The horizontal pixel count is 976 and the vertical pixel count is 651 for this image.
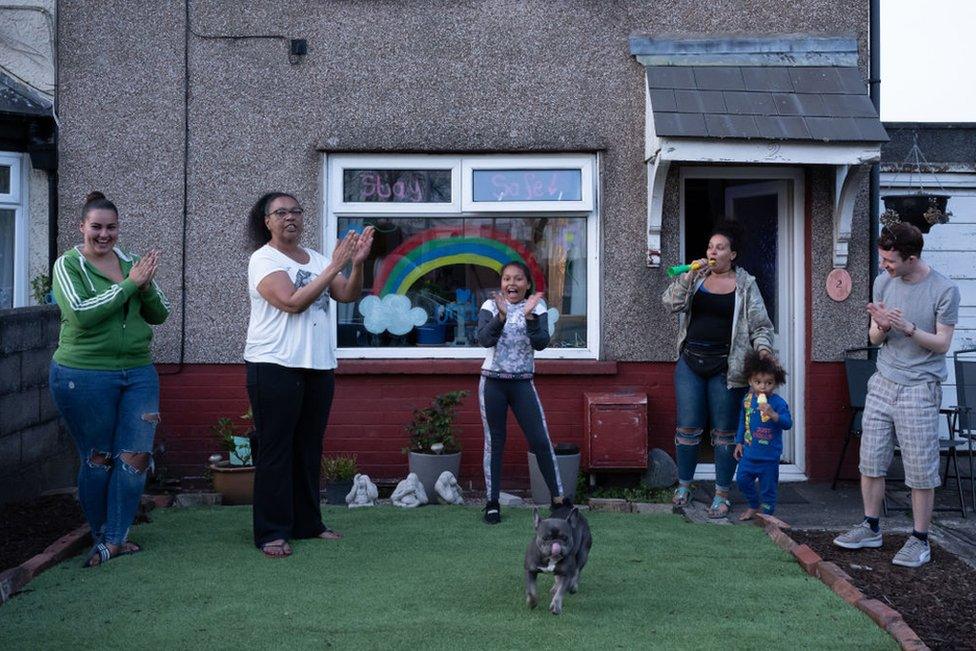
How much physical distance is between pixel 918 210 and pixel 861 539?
356cm

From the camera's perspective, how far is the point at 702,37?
8109 mm

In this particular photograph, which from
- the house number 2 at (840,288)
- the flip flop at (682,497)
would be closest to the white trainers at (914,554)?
the flip flop at (682,497)

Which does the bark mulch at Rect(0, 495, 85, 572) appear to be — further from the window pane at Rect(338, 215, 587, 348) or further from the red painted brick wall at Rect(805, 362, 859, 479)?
the red painted brick wall at Rect(805, 362, 859, 479)

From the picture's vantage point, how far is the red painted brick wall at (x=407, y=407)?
8094 mm

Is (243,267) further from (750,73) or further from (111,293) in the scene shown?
(750,73)

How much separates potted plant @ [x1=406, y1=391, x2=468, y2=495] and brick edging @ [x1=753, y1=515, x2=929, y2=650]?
2.12 m

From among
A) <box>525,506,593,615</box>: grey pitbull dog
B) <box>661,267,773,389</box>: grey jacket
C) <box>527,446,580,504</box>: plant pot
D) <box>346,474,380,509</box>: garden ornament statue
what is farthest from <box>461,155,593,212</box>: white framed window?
<box>525,506,593,615</box>: grey pitbull dog

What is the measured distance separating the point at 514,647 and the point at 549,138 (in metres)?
4.66

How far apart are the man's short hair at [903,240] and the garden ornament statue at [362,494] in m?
3.58

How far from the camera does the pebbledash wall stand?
809 centimetres

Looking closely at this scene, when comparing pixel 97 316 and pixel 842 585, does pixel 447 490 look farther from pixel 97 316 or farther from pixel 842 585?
pixel 842 585

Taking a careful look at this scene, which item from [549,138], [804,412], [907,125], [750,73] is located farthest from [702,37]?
[804,412]

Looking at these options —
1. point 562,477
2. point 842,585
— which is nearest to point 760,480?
point 562,477

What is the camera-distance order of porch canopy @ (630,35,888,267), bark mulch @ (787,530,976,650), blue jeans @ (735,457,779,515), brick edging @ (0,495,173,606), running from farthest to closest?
porch canopy @ (630,35,888,267)
blue jeans @ (735,457,779,515)
brick edging @ (0,495,173,606)
bark mulch @ (787,530,976,650)
